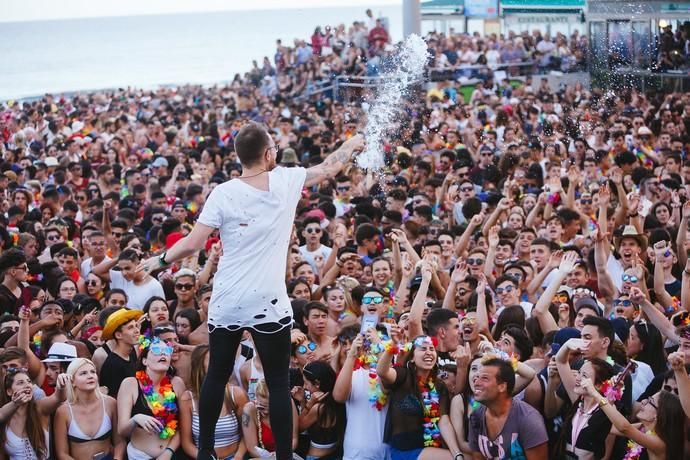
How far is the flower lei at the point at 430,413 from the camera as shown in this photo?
6242 millimetres

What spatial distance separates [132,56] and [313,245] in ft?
402

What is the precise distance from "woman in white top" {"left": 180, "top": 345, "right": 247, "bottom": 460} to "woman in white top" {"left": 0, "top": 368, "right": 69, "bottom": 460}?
751 millimetres

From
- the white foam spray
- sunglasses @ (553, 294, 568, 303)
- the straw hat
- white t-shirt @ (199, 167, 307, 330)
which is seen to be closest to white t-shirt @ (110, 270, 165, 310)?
the straw hat

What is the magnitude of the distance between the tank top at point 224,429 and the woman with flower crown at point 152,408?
0.37 ft

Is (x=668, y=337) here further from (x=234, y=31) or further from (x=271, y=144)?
(x=234, y=31)

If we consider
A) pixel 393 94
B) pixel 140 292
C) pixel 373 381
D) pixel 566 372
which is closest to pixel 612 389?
pixel 566 372

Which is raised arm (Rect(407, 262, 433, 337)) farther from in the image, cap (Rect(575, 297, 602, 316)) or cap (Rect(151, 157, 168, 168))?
cap (Rect(151, 157, 168, 168))

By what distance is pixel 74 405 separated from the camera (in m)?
6.29

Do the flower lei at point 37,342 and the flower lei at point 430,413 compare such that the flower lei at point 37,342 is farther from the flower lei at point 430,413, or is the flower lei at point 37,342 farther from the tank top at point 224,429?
the flower lei at point 430,413

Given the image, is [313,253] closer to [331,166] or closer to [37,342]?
[37,342]

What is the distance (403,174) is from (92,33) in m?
193

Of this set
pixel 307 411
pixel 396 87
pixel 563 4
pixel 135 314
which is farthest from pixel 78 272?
pixel 563 4

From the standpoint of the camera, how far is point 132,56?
127750 mm

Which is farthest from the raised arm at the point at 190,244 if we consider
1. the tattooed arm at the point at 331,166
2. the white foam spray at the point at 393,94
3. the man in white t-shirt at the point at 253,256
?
the white foam spray at the point at 393,94
